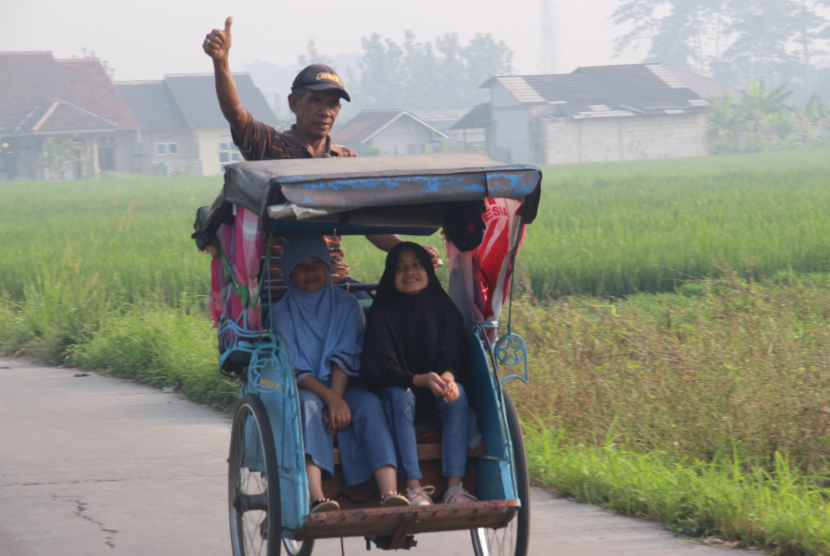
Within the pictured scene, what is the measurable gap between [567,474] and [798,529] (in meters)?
1.29

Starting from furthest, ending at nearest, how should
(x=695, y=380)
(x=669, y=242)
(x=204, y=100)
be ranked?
(x=204, y=100)
(x=669, y=242)
(x=695, y=380)

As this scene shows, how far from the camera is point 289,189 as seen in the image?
120 inches

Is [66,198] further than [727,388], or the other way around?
[66,198]

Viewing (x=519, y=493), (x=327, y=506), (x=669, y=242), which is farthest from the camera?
(x=669, y=242)

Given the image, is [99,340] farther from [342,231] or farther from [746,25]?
[746,25]

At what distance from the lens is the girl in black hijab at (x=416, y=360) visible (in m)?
3.37

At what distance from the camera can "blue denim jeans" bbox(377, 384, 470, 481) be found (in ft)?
10.9

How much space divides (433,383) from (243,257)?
898 millimetres

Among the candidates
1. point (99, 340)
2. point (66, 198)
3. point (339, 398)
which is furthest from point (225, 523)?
point (66, 198)

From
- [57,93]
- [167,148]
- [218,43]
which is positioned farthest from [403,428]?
[57,93]

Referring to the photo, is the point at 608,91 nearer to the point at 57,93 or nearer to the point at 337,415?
the point at 57,93

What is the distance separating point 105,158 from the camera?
58.9 meters

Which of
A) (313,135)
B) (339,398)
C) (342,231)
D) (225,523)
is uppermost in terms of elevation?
(313,135)

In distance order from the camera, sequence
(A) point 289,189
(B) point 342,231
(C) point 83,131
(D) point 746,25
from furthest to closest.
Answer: (D) point 746,25
(C) point 83,131
(B) point 342,231
(A) point 289,189
